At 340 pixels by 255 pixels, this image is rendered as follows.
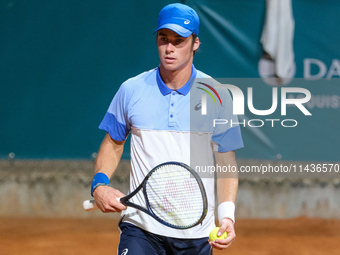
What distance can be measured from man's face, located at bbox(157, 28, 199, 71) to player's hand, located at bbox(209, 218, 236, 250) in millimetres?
835

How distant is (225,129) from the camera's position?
11.7 ft

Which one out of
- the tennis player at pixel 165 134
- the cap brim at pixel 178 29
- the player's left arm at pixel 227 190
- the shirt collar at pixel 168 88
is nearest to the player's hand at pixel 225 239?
the player's left arm at pixel 227 190

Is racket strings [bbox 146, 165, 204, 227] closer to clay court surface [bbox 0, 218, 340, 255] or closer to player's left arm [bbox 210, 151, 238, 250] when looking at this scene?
player's left arm [bbox 210, 151, 238, 250]

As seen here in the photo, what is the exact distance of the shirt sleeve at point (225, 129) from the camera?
3.55 meters

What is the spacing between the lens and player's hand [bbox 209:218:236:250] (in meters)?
3.13

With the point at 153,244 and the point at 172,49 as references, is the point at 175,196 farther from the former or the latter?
the point at 172,49

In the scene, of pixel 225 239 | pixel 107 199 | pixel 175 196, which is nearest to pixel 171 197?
pixel 175 196

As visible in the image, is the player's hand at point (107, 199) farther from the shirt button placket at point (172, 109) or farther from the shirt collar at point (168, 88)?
the shirt collar at point (168, 88)

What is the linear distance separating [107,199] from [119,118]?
19.6 inches

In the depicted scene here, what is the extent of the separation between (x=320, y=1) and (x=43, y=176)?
3.46 meters

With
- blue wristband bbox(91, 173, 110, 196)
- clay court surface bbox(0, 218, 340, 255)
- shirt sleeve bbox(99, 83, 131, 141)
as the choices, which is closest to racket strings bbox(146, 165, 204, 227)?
blue wristband bbox(91, 173, 110, 196)

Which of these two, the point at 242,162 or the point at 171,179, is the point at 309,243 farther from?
the point at 171,179

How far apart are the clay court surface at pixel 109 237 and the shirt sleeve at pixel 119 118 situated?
116 inches

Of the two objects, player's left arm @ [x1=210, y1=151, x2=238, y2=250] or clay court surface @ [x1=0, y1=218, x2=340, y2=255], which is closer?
player's left arm @ [x1=210, y1=151, x2=238, y2=250]
